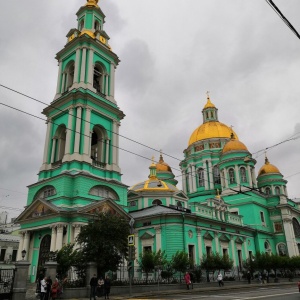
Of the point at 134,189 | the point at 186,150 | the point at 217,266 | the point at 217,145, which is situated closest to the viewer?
the point at 217,266

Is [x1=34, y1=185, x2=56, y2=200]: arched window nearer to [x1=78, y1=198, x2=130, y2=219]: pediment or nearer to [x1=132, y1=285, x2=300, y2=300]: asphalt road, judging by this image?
[x1=78, y1=198, x2=130, y2=219]: pediment

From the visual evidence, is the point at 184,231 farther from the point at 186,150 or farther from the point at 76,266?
the point at 186,150

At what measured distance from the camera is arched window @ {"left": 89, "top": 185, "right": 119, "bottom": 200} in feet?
107

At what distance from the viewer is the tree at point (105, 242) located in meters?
21.1

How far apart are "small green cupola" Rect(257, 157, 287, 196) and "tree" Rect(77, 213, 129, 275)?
38.9 m

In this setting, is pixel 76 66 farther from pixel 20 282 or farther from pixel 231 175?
pixel 231 175

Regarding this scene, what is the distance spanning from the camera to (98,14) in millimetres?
43031

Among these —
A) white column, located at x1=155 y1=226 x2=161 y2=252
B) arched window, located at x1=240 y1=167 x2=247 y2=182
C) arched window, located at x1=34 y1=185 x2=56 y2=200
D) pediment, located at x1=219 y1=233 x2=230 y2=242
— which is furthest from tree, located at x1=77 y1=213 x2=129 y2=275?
arched window, located at x1=240 y1=167 x2=247 y2=182

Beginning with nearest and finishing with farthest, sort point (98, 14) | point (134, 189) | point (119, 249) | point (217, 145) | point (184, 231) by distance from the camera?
point (119, 249), point (184, 231), point (98, 14), point (134, 189), point (217, 145)

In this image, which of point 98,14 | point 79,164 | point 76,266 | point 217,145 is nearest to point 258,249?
point 217,145

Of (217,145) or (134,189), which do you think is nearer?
(134,189)

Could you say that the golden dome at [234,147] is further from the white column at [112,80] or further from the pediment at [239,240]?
the white column at [112,80]

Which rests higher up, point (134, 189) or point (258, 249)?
point (134, 189)

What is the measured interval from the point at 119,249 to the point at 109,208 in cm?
1035
